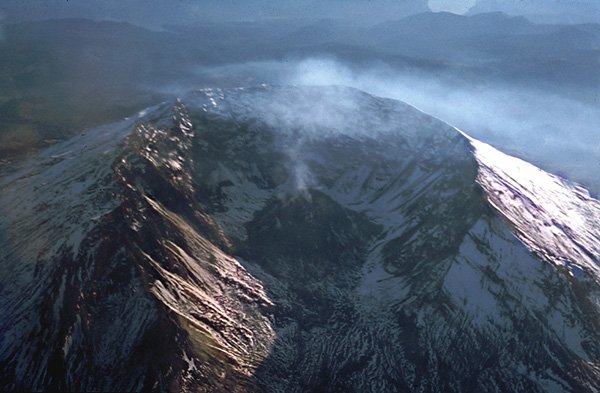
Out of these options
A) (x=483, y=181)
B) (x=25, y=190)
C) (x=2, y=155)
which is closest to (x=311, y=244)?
(x=483, y=181)

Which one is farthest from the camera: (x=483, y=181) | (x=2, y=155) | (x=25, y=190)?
(x=2, y=155)

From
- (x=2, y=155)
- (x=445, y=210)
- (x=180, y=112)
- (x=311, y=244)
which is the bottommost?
(x=2, y=155)

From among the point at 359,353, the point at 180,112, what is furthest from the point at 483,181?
the point at 180,112

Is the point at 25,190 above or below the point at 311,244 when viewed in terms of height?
above

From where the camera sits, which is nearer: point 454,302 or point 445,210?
point 454,302

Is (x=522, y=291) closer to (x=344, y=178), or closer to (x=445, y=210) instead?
(x=445, y=210)

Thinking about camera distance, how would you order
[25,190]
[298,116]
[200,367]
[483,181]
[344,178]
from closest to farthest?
[200,367] → [25,190] → [483,181] → [344,178] → [298,116]

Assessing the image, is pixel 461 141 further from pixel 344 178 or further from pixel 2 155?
pixel 2 155
